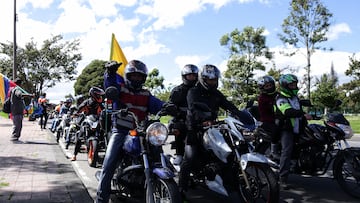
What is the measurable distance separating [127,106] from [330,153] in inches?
133

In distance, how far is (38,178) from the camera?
712 cm

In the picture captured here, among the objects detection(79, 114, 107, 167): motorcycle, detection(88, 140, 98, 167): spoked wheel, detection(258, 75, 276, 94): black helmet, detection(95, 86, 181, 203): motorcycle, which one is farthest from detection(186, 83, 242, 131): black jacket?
detection(88, 140, 98, 167): spoked wheel

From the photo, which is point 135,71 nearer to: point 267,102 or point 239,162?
point 239,162

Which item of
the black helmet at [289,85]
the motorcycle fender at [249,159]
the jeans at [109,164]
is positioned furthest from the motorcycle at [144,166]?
the black helmet at [289,85]

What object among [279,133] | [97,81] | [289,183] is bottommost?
[289,183]

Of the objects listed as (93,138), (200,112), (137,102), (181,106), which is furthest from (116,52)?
(137,102)

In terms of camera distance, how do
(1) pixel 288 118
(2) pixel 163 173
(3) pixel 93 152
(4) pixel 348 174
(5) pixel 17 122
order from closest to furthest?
(2) pixel 163 173, (4) pixel 348 174, (1) pixel 288 118, (3) pixel 93 152, (5) pixel 17 122

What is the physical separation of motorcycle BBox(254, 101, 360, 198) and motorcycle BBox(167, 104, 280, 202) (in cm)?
154

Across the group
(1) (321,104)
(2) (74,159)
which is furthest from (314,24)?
(2) (74,159)

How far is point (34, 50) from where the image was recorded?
34.1 meters

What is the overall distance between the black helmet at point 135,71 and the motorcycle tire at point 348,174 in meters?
3.24

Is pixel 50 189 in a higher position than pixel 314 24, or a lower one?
lower

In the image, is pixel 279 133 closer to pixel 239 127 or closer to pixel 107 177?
pixel 239 127

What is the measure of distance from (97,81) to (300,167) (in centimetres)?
5015
